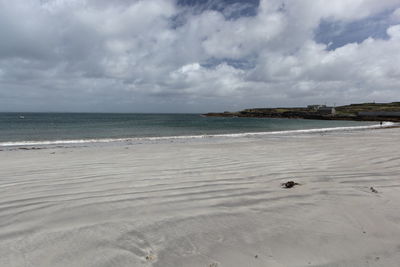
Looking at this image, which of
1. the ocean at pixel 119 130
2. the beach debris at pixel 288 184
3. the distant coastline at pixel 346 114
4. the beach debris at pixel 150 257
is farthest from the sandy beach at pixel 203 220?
the distant coastline at pixel 346 114

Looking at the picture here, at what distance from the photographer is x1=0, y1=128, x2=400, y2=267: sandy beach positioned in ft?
7.66

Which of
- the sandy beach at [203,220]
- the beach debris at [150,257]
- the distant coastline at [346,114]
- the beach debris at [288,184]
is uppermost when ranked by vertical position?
the distant coastline at [346,114]

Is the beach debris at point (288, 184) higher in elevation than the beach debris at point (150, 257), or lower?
higher

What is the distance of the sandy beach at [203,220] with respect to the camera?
7.66 ft

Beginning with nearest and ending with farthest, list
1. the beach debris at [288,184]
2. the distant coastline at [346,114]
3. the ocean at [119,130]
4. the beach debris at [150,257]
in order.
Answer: the beach debris at [150,257], the beach debris at [288,184], the ocean at [119,130], the distant coastline at [346,114]

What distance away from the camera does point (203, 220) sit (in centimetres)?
312

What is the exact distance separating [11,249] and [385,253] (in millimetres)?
4189

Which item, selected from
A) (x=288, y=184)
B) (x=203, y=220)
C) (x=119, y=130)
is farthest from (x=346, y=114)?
(x=203, y=220)

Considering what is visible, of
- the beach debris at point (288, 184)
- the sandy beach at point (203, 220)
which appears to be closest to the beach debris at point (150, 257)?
the sandy beach at point (203, 220)

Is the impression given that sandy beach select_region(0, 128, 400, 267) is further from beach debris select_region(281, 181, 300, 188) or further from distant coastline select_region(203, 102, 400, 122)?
distant coastline select_region(203, 102, 400, 122)

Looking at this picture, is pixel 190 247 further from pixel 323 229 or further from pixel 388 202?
pixel 388 202

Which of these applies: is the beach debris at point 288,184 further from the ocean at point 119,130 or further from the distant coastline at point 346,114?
the distant coastline at point 346,114

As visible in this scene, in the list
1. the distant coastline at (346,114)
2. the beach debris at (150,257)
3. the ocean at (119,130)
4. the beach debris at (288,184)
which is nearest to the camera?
the beach debris at (150,257)

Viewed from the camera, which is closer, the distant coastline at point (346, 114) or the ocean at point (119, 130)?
the ocean at point (119, 130)
